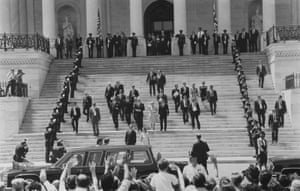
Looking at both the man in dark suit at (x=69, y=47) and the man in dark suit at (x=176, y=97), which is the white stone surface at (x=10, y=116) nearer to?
the man in dark suit at (x=176, y=97)

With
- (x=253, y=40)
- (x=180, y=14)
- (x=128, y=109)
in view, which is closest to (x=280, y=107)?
(x=128, y=109)

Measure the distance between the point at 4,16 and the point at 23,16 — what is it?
17.0 feet

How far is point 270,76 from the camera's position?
40.7 m

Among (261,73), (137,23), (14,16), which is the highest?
(14,16)

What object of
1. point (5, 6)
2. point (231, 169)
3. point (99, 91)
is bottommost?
point (231, 169)

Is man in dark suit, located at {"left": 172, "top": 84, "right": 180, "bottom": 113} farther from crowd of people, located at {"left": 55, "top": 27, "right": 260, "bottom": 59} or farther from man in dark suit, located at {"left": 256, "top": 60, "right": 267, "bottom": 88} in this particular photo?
crowd of people, located at {"left": 55, "top": 27, "right": 260, "bottom": 59}

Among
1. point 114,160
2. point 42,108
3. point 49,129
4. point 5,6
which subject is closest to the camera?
point 114,160

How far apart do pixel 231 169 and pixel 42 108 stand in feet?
44.5

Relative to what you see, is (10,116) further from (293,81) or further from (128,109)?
(293,81)

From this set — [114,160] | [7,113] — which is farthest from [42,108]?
[114,160]

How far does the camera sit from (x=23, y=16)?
172ft

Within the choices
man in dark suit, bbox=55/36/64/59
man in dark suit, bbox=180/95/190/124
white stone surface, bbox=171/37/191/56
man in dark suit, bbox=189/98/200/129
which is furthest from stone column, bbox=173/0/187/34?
man in dark suit, bbox=189/98/200/129

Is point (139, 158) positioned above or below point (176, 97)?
below

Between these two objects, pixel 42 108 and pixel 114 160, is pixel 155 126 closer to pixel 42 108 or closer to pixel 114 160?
pixel 42 108
